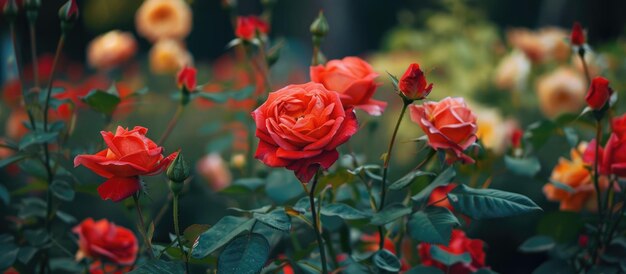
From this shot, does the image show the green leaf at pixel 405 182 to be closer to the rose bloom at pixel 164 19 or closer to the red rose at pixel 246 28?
the red rose at pixel 246 28

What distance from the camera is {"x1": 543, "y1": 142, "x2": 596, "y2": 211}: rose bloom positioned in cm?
109

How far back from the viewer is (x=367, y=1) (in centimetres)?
777

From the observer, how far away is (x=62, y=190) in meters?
1.04

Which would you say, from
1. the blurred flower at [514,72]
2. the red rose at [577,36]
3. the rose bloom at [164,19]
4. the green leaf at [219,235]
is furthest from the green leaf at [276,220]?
the blurred flower at [514,72]

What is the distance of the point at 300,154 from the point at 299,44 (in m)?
6.55

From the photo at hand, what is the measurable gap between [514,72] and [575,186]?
140cm

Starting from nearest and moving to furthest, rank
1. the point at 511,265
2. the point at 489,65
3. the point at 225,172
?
the point at 225,172, the point at 511,265, the point at 489,65

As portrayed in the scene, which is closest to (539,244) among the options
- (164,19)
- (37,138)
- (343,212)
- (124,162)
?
(343,212)

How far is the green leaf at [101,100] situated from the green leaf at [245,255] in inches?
13.5

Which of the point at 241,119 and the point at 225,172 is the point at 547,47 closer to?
the point at 225,172

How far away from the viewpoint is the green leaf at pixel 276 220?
2.53 ft

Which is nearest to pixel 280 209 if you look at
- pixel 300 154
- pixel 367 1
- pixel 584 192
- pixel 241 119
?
pixel 300 154

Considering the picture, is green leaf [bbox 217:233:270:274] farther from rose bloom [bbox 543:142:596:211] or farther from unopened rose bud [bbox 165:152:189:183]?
rose bloom [bbox 543:142:596:211]

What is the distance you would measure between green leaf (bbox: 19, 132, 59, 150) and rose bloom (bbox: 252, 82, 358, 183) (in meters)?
0.36
